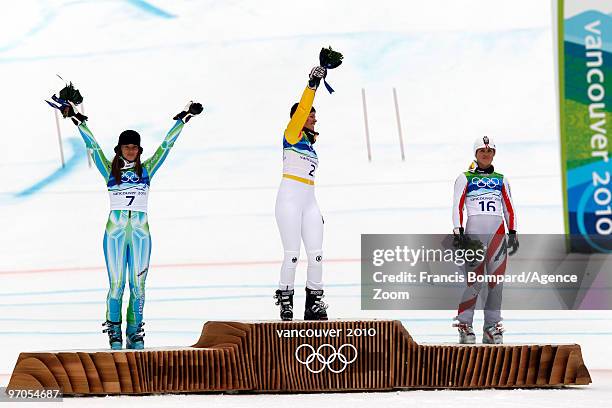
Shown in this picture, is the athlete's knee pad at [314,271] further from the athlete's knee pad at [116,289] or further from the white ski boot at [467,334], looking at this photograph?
the athlete's knee pad at [116,289]

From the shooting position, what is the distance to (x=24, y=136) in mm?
12969

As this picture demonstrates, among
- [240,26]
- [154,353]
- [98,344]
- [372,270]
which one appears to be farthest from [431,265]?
[240,26]

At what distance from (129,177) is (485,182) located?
7.23ft

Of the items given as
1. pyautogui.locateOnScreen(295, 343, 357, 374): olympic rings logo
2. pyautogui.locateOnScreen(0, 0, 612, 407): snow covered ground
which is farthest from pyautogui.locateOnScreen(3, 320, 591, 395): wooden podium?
pyautogui.locateOnScreen(0, 0, 612, 407): snow covered ground

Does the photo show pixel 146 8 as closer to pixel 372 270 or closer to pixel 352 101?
pixel 352 101

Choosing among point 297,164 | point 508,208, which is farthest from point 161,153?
point 508,208

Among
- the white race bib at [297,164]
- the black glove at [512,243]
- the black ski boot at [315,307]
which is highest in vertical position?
the white race bib at [297,164]

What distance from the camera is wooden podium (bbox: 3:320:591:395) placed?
699 centimetres

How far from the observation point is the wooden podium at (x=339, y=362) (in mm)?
6988

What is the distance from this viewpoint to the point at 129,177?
24.2 feet

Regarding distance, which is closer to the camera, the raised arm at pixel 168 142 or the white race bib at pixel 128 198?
the white race bib at pixel 128 198

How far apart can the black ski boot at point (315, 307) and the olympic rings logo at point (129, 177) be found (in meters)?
1.25

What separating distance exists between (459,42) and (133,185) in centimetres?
602

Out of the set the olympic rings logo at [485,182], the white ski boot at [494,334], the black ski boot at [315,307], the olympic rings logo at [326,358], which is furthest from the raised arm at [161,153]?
the white ski boot at [494,334]
